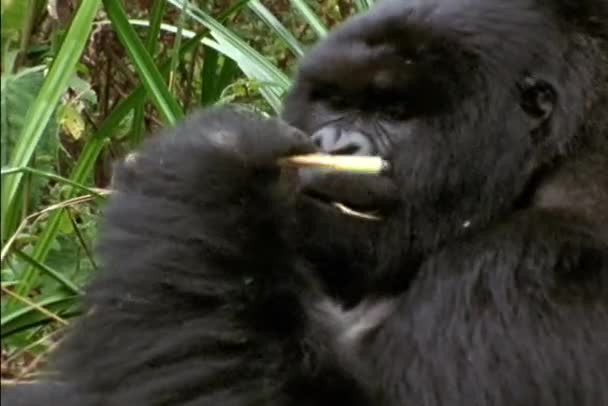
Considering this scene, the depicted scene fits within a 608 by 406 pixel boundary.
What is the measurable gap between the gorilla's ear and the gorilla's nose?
23 cm

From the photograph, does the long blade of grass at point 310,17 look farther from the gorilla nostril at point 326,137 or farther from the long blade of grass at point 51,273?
the long blade of grass at point 51,273

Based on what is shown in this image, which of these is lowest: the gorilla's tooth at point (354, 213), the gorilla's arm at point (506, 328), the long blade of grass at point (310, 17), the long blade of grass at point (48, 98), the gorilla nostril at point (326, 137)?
the gorilla's arm at point (506, 328)

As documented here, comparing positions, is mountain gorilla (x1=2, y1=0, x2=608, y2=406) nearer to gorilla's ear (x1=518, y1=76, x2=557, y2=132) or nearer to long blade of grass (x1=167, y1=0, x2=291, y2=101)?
gorilla's ear (x1=518, y1=76, x2=557, y2=132)

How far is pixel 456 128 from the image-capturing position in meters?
1.98

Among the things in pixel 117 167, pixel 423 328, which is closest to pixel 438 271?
Answer: pixel 423 328

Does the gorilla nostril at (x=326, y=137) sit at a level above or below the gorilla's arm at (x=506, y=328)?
above

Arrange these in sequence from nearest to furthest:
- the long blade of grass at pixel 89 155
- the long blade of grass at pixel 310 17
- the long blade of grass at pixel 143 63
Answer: the long blade of grass at pixel 89 155
the long blade of grass at pixel 143 63
the long blade of grass at pixel 310 17

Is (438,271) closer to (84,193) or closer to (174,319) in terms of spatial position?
(174,319)

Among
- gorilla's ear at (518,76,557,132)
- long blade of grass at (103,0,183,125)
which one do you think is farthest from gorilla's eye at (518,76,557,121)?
long blade of grass at (103,0,183,125)

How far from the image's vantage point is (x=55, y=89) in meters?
1.98

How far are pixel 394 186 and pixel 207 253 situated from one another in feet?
1.09

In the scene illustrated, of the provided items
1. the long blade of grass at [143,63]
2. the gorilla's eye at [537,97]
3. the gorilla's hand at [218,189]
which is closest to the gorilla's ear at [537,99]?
the gorilla's eye at [537,97]

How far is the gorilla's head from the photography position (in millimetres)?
1973

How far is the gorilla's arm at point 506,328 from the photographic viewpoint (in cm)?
177
